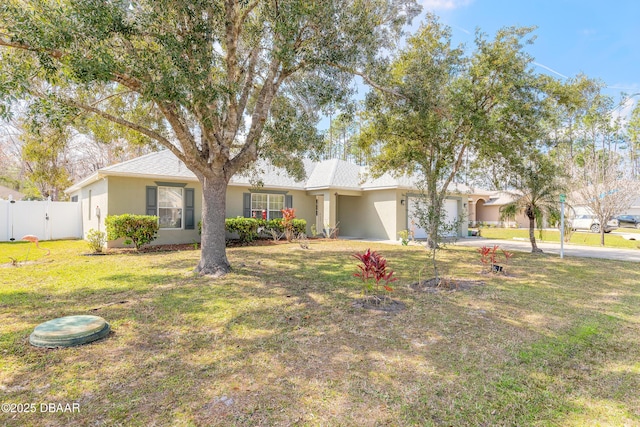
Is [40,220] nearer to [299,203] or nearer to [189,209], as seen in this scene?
[189,209]

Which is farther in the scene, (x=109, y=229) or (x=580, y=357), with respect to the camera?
(x=109, y=229)

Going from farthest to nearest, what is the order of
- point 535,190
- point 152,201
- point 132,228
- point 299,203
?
1. point 299,203
2. point 152,201
3. point 132,228
4. point 535,190

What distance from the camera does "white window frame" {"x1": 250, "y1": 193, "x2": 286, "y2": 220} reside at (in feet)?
51.8

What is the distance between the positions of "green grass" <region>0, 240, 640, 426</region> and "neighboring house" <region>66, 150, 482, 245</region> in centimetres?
535

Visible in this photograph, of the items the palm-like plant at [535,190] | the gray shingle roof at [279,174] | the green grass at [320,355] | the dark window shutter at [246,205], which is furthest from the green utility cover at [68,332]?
the palm-like plant at [535,190]

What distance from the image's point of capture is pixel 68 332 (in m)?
3.79

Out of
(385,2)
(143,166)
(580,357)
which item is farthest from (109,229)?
(580,357)

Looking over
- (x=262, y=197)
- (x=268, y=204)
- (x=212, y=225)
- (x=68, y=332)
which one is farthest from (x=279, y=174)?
(x=68, y=332)

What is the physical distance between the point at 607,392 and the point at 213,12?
7944 mm

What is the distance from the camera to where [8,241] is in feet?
48.5

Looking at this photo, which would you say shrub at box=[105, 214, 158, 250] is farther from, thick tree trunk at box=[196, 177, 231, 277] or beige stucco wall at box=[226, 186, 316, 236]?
thick tree trunk at box=[196, 177, 231, 277]

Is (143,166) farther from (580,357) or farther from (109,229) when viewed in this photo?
(580,357)

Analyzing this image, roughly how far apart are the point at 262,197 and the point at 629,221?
33.1 meters

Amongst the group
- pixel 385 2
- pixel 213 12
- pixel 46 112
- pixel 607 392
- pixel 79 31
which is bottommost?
pixel 607 392
